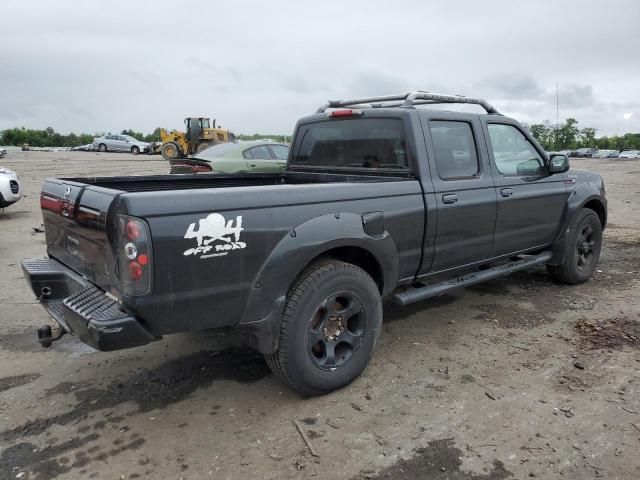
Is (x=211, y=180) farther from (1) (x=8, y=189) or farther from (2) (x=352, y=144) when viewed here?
(1) (x=8, y=189)

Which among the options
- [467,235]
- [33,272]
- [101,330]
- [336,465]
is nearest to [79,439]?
[101,330]

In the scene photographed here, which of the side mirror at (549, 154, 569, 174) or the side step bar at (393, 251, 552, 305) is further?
the side mirror at (549, 154, 569, 174)

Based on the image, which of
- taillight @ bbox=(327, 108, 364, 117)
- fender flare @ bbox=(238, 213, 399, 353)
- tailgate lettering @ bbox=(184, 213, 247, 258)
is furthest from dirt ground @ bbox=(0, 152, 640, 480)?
taillight @ bbox=(327, 108, 364, 117)

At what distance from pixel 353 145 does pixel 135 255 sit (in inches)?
93.3

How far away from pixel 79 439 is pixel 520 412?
261cm

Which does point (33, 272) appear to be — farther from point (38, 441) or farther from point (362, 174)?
point (362, 174)

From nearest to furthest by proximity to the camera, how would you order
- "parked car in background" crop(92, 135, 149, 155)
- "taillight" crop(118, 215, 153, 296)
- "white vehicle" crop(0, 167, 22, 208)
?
"taillight" crop(118, 215, 153, 296)
"white vehicle" crop(0, 167, 22, 208)
"parked car in background" crop(92, 135, 149, 155)

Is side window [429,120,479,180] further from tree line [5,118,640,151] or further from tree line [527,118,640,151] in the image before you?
tree line [527,118,640,151]

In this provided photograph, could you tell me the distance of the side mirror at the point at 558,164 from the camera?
5.07 m

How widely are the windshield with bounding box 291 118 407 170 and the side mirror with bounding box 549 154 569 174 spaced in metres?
1.90

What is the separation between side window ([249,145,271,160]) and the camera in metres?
10.5

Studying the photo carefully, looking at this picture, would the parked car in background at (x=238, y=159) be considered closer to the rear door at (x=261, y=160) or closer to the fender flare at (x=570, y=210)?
the rear door at (x=261, y=160)

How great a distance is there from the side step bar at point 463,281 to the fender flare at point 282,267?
840 millimetres

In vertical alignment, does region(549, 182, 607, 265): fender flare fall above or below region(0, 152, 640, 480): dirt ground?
above
